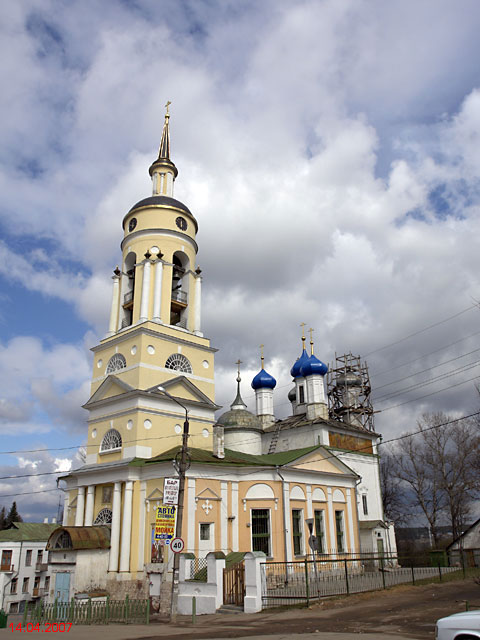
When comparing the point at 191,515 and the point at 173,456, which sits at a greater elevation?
the point at 173,456

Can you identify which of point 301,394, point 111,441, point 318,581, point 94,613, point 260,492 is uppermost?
point 301,394

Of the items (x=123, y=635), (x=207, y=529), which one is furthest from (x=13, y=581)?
(x=123, y=635)

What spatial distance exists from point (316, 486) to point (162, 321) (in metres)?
12.1

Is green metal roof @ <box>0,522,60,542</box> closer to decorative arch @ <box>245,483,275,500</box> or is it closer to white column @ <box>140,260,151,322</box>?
white column @ <box>140,260,151,322</box>

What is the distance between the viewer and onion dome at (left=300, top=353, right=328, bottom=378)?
4094cm

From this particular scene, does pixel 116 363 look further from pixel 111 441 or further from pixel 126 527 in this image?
pixel 126 527

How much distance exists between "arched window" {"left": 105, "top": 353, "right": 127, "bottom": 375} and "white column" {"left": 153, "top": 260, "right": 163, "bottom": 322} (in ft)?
9.30

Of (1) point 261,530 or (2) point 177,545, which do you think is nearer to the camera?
(2) point 177,545

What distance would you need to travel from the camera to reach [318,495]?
2859 centimetres

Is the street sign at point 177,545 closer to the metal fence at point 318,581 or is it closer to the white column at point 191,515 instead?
the metal fence at point 318,581

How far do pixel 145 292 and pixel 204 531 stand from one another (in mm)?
13037

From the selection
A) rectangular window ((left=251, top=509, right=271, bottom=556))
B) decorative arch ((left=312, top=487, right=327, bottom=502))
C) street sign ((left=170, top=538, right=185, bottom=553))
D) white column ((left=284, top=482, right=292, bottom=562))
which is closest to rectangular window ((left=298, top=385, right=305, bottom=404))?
decorative arch ((left=312, top=487, right=327, bottom=502))

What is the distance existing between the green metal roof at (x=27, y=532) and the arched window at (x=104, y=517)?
20722 millimetres

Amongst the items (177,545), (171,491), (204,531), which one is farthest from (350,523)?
(177,545)
